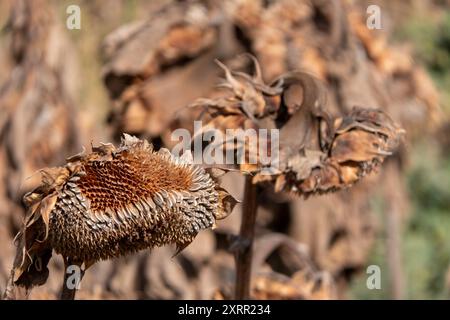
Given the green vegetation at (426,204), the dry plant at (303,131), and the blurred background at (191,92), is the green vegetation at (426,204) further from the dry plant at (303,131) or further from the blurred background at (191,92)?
the dry plant at (303,131)

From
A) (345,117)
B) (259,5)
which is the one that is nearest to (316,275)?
(345,117)

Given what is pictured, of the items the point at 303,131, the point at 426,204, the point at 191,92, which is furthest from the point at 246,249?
the point at 426,204

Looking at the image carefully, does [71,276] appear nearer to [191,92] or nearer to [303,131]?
[303,131]

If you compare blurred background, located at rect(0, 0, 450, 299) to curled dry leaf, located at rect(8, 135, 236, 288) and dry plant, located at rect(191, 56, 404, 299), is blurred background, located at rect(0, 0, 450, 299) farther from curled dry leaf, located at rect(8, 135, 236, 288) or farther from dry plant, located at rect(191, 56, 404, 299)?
curled dry leaf, located at rect(8, 135, 236, 288)

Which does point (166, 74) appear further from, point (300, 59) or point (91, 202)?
point (91, 202)

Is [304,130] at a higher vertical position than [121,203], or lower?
higher

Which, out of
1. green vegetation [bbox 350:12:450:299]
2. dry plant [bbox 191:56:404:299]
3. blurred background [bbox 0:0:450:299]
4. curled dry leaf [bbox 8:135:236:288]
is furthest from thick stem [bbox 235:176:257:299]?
green vegetation [bbox 350:12:450:299]
